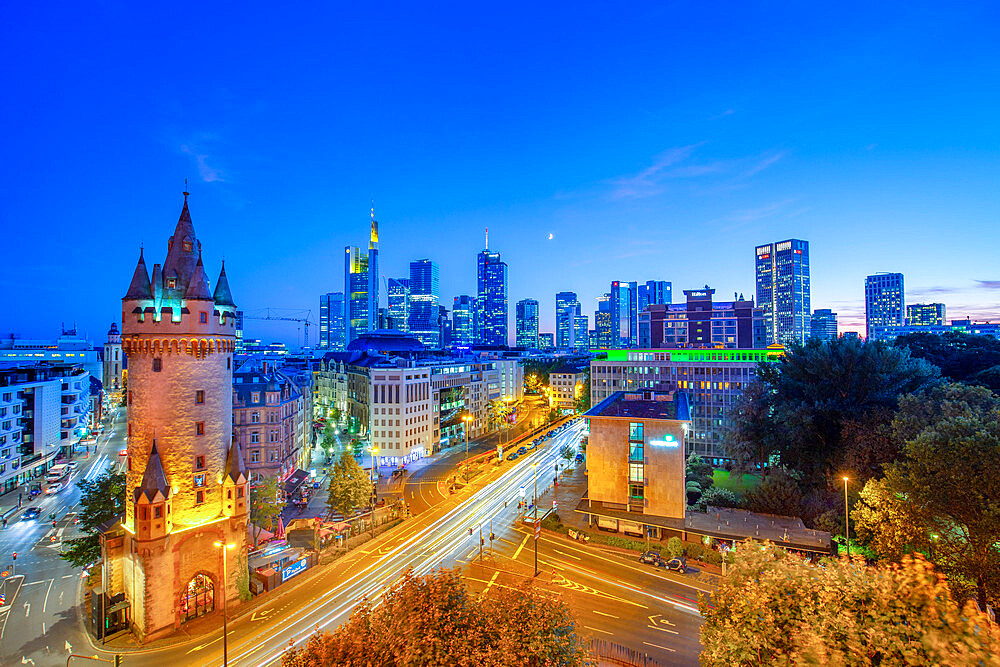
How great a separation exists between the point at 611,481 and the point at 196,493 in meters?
36.1

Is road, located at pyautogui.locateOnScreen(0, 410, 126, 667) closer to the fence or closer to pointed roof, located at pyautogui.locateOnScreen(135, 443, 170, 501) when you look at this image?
pointed roof, located at pyautogui.locateOnScreen(135, 443, 170, 501)

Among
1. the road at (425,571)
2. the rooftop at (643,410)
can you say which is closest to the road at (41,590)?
the road at (425,571)

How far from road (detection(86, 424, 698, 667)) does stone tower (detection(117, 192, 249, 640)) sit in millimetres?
3846

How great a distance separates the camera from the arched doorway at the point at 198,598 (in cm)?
3269

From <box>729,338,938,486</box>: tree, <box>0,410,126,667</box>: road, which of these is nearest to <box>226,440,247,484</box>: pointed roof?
<box>0,410,126,667</box>: road

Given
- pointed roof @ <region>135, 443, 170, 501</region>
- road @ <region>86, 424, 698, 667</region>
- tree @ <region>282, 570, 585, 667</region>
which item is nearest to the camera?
tree @ <region>282, 570, 585, 667</region>

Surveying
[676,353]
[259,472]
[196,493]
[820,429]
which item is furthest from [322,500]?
[676,353]

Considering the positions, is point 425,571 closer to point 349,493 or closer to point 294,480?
point 349,493

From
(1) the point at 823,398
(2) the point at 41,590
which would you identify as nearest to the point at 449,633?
(2) the point at 41,590

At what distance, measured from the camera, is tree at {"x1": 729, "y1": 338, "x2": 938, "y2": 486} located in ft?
160

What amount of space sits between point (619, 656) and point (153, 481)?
104ft

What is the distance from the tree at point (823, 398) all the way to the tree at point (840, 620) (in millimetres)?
37363

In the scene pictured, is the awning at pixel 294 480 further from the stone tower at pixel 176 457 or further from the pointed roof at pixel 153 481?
the pointed roof at pixel 153 481

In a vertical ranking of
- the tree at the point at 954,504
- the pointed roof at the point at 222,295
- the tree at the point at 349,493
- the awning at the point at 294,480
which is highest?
the pointed roof at the point at 222,295
